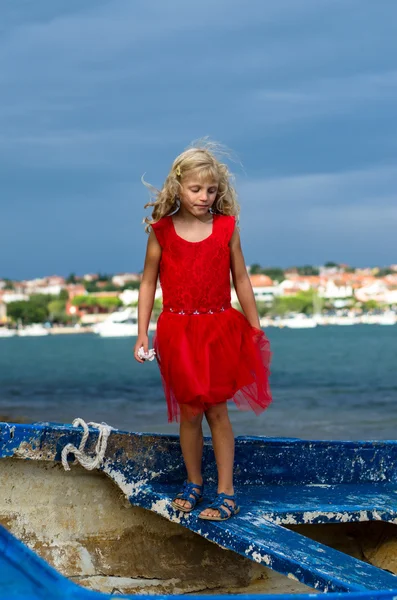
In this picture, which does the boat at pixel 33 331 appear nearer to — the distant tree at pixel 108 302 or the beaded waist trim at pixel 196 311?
the distant tree at pixel 108 302

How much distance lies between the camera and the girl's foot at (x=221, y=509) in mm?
3566

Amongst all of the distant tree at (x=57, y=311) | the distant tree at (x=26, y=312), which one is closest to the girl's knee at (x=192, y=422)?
the distant tree at (x=26, y=312)

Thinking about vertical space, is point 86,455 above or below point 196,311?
below

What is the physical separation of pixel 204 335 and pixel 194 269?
0.28 meters

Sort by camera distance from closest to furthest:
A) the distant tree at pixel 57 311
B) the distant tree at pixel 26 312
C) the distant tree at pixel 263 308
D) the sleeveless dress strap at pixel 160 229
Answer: the sleeveless dress strap at pixel 160 229 < the distant tree at pixel 263 308 < the distant tree at pixel 26 312 < the distant tree at pixel 57 311

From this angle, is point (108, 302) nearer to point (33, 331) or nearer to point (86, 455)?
point (33, 331)

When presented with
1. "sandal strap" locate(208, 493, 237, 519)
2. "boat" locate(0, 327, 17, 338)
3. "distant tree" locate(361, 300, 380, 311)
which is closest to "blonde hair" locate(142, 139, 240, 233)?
"sandal strap" locate(208, 493, 237, 519)

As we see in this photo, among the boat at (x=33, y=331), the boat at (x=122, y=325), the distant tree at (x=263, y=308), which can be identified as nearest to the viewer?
the boat at (x=122, y=325)

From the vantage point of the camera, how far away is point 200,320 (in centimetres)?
372

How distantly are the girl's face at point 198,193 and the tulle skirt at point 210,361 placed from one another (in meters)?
0.44

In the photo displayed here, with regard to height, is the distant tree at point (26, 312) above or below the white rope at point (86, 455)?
above

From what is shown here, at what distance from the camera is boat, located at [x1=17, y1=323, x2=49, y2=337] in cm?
14275

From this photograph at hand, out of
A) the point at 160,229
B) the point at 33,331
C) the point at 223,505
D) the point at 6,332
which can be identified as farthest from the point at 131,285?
the point at 223,505

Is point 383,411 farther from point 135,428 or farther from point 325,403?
point 135,428
